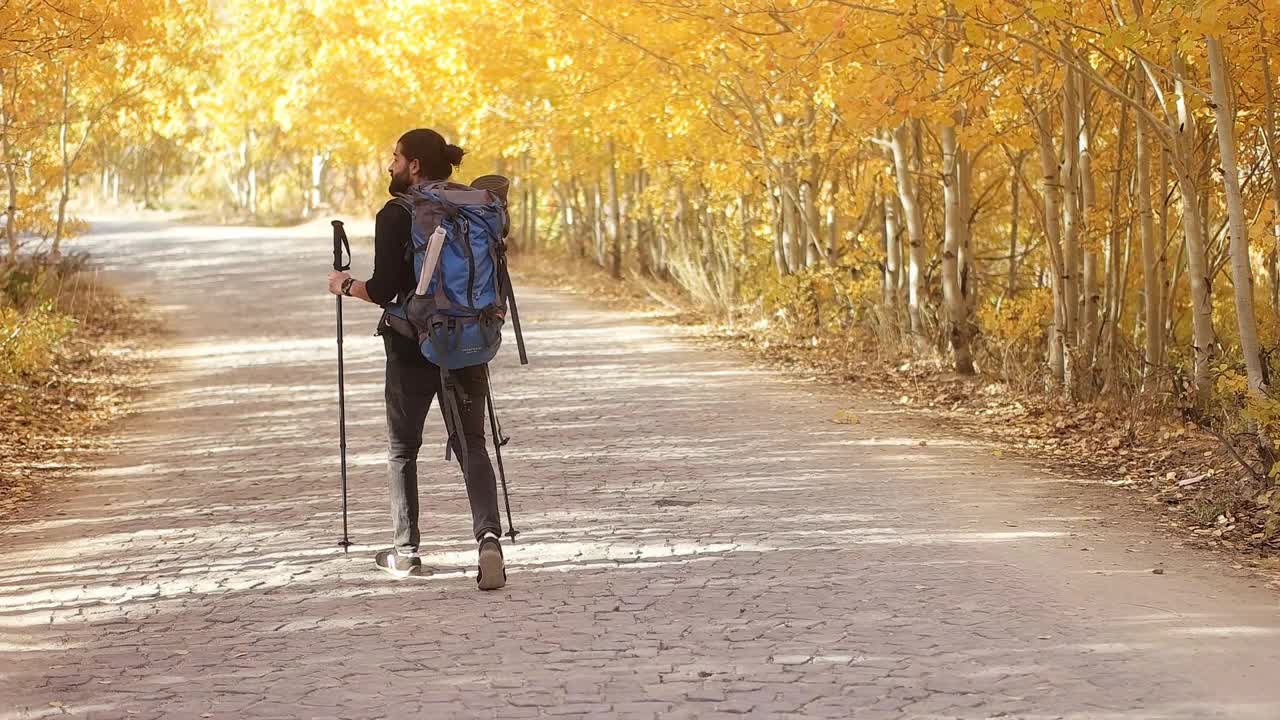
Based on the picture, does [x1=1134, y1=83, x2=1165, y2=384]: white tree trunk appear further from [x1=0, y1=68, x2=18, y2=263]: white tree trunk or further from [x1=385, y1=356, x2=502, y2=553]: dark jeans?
[x1=0, y1=68, x2=18, y2=263]: white tree trunk

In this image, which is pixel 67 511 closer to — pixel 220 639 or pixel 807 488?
pixel 220 639

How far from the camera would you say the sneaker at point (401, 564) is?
266 inches

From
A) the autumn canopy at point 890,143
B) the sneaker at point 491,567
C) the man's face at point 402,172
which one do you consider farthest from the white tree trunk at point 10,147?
the sneaker at point 491,567

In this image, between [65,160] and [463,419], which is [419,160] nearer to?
[463,419]

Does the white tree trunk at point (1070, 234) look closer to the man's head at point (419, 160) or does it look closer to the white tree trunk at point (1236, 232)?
the white tree trunk at point (1236, 232)

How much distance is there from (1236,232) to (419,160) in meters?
5.04

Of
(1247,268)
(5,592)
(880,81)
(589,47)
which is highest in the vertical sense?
(589,47)

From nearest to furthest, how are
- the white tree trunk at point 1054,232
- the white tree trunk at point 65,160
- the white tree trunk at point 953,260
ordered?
the white tree trunk at point 1054,232
the white tree trunk at point 953,260
the white tree trunk at point 65,160

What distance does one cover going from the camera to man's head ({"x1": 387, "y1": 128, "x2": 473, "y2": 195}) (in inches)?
254

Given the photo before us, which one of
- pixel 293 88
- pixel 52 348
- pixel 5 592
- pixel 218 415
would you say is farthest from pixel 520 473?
pixel 293 88

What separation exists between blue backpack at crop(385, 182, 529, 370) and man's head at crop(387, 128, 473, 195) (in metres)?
0.14

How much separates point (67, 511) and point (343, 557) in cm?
259

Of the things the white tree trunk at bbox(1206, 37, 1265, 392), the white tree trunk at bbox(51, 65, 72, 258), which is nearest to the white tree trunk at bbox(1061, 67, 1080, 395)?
the white tree trunk at bbox(1206, 37, 1265, 392)

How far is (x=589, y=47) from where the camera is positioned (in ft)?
56.3
